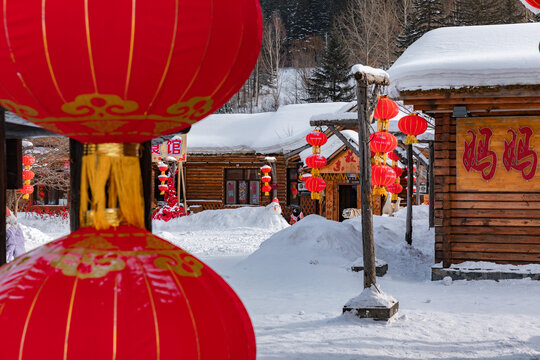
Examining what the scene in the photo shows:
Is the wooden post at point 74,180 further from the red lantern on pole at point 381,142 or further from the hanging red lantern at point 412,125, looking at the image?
the hanging red lantern at point 412,125

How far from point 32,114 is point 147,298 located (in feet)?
2.28

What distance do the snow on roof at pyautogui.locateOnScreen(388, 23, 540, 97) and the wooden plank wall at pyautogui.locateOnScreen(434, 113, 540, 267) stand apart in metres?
1.09

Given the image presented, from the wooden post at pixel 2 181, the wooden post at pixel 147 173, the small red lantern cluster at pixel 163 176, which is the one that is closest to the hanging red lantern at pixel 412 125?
the wooden post at pixel 2 181

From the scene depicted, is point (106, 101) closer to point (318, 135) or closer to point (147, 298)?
point (147, 298)

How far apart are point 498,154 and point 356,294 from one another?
345 cm

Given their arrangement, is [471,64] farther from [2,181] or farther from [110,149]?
[110,149]

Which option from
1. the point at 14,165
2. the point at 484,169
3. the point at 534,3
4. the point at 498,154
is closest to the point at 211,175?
the point at 484,169

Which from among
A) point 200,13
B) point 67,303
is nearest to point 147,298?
point 67,303

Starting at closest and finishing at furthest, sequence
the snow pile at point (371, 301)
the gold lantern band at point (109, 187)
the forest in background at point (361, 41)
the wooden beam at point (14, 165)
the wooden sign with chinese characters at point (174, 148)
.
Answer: the gold lantern band at point (109, 187), the wooden beam at point (14, 165), the snow pile at point (371, 301), the wooden sign with chinese characters at point (174, 148), the forest in background at point (361, 41)

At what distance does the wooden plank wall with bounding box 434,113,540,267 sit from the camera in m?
9.98

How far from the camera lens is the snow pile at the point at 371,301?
24.3 ft

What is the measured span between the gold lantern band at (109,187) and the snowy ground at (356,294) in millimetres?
4119

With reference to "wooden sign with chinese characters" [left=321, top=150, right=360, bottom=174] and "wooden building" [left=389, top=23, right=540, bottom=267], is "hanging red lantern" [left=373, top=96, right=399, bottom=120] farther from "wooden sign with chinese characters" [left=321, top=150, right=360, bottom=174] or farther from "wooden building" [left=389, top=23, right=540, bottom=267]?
"wooden sign with chinese characters" [left=321, top=150, right=360, bottom=174]

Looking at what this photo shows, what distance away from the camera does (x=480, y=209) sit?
10078 mm
